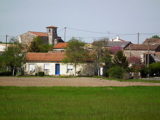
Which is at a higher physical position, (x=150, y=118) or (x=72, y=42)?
(x=72, y=42)

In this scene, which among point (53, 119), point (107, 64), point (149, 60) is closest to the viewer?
point (53, 119)

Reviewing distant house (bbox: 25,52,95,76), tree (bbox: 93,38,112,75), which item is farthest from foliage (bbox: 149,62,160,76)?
distant house (bbox: 25,52,95,76)

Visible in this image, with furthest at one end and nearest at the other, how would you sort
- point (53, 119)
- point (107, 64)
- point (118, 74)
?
point (107, 64) → point (118, 74) → point (53, 119)

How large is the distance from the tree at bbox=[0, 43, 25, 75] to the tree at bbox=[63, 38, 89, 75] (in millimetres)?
6992

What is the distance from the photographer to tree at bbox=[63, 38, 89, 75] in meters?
56.7

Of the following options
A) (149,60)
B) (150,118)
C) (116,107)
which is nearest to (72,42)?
(149,60)

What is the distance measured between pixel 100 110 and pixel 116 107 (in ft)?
5.49

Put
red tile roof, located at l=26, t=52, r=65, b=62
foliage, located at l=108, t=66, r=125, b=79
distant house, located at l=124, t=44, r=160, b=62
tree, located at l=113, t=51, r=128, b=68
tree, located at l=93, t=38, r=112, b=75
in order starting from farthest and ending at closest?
distant house, located at l=124, t=44, r=160, b=62, tree, located at l=93, t=38, r=112, b=75, red tile roof, located at l=26, t=52, r=65, b=62, tree, located at l=113, t=51, r=128, b=68, foliage, located at l=108, t=66, r=125, b=79

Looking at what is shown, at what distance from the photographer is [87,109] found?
60.8ft

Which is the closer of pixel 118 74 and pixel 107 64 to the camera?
pixel 118 74

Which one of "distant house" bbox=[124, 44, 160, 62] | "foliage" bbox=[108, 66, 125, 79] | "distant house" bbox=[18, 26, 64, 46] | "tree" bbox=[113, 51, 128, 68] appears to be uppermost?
"distant house" bbox=[18, 26, 64, 46]

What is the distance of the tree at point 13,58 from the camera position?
181ft

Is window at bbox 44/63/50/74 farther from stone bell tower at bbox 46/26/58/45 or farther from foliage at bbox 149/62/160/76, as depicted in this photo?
stone bell tower at bbox 46/26/58/45

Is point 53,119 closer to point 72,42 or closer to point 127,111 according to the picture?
point 127,111
